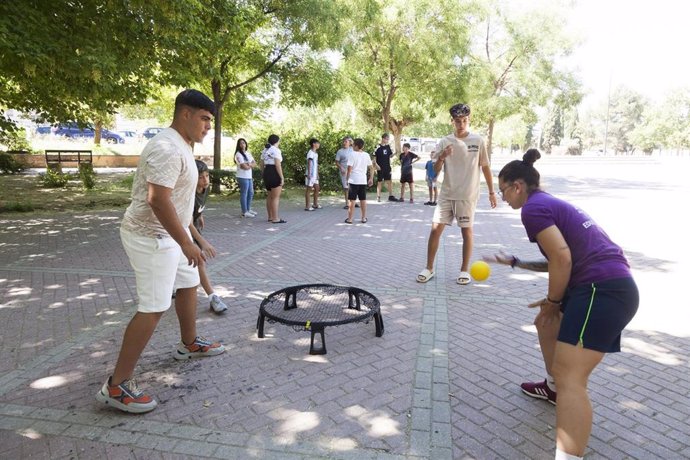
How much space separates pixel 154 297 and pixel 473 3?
69.8 ft

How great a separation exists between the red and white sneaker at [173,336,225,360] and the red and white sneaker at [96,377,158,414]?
72 centimetres

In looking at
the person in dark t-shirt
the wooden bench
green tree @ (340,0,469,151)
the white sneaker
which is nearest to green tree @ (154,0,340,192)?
the person in dark t-shirt

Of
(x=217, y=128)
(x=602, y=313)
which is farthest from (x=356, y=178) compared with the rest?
(x=602, y=313)

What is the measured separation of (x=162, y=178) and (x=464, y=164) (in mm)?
3872

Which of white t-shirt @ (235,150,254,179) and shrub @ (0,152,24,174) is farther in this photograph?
shrub @ (0,152,24,174)

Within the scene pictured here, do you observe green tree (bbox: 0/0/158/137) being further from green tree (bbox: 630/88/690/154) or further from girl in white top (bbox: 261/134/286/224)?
green tree (bbox: 630/88/690/154)

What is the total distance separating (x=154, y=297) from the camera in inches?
114

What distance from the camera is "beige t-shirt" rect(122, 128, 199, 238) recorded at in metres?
2.69

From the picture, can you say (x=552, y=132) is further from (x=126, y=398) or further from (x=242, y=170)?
(x=126, y=398)

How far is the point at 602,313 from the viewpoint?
227 centimetres

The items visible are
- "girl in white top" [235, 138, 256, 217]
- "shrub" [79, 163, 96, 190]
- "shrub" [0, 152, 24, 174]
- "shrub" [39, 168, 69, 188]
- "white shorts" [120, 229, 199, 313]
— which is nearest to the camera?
"white shorts" [120, 229, 199, 313]

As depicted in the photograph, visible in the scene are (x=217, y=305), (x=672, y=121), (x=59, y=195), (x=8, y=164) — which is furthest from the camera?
(x=672, y=121)

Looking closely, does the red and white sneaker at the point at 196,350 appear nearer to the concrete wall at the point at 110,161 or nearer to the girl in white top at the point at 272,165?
the girl in white top at the point at 272,165

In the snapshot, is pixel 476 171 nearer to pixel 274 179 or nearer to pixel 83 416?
pixel 83 416
